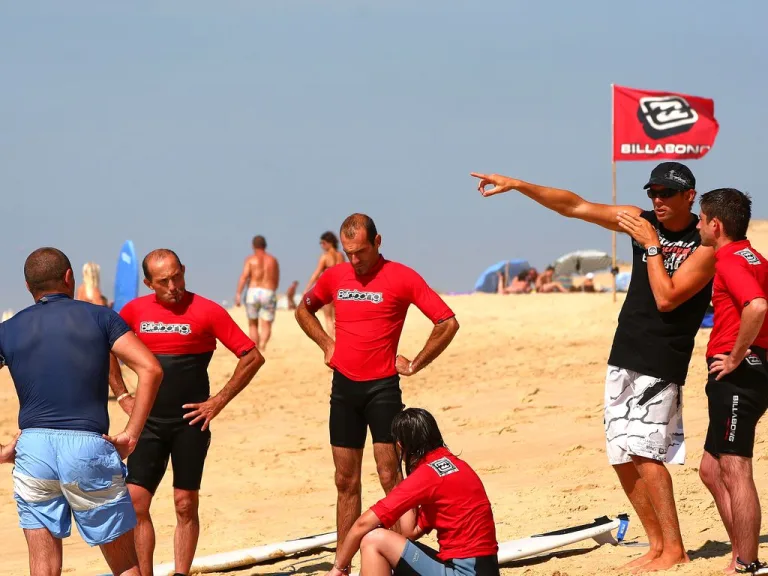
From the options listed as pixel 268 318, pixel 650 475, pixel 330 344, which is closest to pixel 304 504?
pixel 330 344

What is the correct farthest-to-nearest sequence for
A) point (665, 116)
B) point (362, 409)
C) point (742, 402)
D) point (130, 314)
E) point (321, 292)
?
point (665, 116) → point (321, 292) → point (362, 409) → point (130, 314) → point (742, 402)

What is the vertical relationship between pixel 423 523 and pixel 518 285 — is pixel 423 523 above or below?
above

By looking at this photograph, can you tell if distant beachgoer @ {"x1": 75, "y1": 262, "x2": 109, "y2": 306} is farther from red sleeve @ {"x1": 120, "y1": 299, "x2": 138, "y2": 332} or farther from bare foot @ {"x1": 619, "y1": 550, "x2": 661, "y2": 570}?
bare foot @ {"x1": 619, "y1": 550, "x2": 661, "y2": 570}

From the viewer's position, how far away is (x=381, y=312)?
6.49 meters

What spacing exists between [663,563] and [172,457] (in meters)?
2.69

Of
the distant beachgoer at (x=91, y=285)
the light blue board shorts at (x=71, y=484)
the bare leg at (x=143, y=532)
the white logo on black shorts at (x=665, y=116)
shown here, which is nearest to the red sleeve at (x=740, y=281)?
the light blue board shorts at (x=71, y=484)

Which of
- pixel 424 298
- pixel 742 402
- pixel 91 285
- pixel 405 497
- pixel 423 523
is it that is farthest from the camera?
pixel 91 285

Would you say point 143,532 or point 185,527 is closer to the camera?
point 143,532

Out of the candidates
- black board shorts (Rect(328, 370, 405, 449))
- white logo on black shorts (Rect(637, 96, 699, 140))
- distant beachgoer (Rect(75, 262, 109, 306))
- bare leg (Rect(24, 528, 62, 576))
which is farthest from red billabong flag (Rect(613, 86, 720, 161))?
bare leg (Rect(24, 528, 62, 576))

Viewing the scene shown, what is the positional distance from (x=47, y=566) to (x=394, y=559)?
4.97ft

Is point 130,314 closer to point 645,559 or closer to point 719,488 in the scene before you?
point 645,559

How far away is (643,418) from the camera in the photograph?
593 cm

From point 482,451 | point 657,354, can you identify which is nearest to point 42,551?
point 657,354

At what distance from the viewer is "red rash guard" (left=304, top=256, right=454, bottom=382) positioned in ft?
21.2
